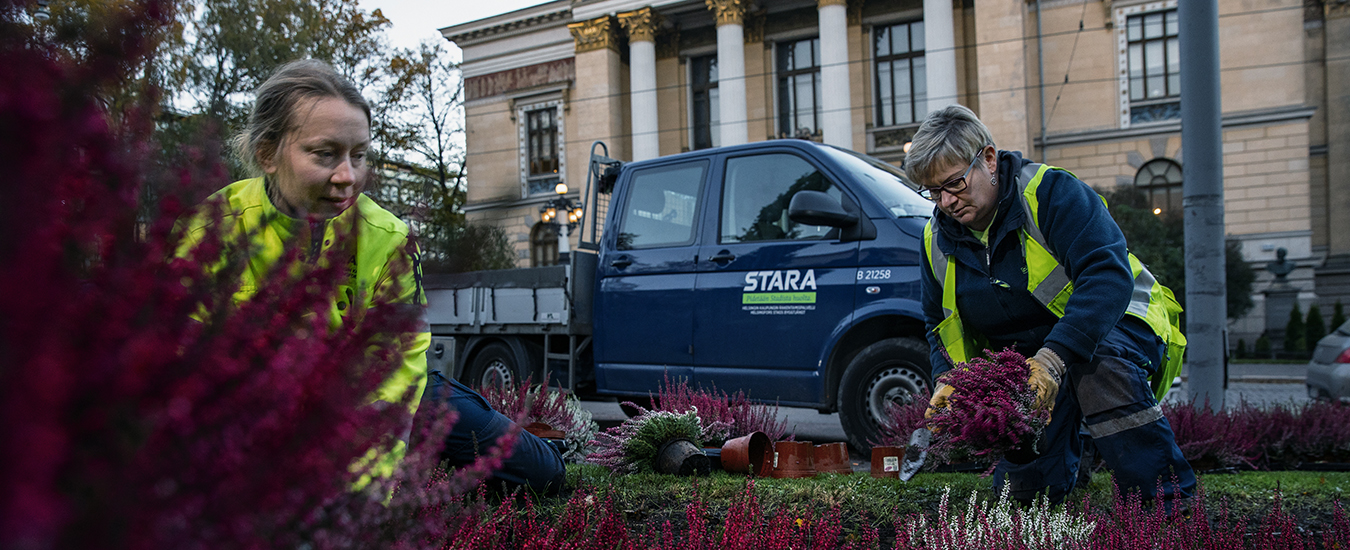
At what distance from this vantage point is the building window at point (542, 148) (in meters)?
36.3

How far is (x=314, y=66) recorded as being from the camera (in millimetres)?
2260

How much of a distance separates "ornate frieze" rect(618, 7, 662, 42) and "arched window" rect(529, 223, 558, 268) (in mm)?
8349

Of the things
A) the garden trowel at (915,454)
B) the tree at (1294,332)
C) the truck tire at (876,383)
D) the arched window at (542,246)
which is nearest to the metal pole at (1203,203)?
the truck tire at (876,383)

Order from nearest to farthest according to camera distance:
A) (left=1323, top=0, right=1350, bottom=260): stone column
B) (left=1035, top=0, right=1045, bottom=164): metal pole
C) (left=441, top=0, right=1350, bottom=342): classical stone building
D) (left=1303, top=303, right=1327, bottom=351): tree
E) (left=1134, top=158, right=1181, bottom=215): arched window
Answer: (left=1303, top=303, right=1327, bottom=351): tree, (left=441, top=0, right=1350, bottom=342): classical stone building, (left=1323, top=0, right=1350, bottom=260): stone column, (left=1134, top=158, right=1181, bottom=215): arched window, (left=1035, top=0, right=1045, bottom=164): metal pole

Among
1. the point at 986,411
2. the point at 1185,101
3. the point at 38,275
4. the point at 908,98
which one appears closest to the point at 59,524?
the point at 38,275

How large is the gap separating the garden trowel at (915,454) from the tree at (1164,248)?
15681 mm

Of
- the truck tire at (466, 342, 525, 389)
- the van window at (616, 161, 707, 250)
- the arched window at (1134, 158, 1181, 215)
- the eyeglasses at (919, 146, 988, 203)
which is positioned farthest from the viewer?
the arched window at (1134, 158, 1181, 215)

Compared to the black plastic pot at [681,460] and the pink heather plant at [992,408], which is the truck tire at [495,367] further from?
the pink heather plant at [992,408]

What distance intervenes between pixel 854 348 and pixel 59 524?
539 centimetres

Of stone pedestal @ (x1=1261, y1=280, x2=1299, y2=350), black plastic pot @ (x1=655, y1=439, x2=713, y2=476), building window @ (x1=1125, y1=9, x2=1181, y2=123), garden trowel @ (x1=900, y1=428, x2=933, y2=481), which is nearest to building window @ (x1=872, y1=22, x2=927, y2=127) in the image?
building window @ (x1=1125, y1=9, x2=1181, y2=123)

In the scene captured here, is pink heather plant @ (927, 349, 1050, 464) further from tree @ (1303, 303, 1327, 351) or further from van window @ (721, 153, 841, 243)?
tree @ (1303, 303, 1327, 351)

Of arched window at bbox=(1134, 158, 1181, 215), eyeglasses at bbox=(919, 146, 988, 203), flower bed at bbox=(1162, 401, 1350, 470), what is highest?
arched window at bbox=(1134, 158, 1181, 215)

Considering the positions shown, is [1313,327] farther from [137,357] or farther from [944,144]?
[137,357]

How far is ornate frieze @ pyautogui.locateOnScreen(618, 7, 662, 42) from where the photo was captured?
109 feet
